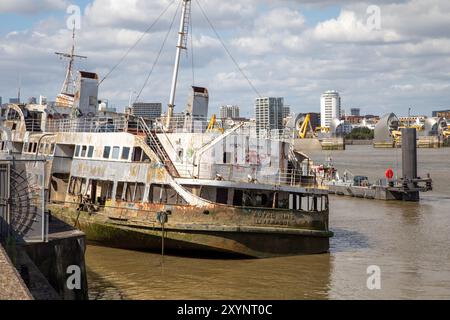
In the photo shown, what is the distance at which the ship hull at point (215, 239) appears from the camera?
63.3ft

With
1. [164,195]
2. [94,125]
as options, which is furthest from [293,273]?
[94,125]

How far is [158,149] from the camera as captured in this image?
2125 centimetres

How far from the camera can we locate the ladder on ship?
20.6 metres

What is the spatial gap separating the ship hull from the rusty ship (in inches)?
1.4

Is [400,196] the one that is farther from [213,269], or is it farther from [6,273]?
[6,273]

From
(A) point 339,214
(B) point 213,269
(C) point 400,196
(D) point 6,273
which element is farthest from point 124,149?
(C) point 400,196

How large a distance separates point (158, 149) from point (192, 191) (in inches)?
95.3

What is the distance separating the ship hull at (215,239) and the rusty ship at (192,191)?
4 cm

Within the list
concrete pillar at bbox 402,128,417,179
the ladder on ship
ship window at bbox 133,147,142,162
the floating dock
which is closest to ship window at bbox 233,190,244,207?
the ladder on ship

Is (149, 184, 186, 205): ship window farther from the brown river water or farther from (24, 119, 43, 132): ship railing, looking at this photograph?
(24, 119, 43, 132): ship railing

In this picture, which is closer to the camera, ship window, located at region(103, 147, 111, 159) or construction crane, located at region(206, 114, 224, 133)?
construction crane, located at region(206, 114, 224, 133)

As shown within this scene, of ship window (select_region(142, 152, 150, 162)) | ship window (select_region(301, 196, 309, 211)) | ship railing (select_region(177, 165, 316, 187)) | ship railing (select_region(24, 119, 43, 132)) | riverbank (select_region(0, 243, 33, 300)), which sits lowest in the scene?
riverbank (select_region(0, 243, 33, 300))

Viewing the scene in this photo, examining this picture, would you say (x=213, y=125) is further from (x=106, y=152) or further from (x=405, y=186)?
(x=405, y=186)
